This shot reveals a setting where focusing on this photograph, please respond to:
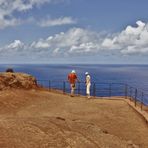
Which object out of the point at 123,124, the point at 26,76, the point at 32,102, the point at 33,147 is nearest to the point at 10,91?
the point at 32,102

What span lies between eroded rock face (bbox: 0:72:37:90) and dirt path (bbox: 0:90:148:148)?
0.97m

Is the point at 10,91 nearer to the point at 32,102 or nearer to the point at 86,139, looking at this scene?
the point at 32,102

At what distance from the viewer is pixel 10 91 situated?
27.5 metres

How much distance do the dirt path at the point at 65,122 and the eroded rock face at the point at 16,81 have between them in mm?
973

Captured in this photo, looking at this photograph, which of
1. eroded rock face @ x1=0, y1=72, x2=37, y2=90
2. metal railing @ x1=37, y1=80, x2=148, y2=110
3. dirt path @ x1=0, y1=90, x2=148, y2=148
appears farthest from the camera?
eroded rock face @ x1=0, y1=72, x2=37, y2=90

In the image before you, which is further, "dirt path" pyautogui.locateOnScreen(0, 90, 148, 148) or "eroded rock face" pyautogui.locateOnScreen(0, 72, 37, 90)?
"eroded rock face" pyautogui.locateOnScreen(0, 72, 37, 90)

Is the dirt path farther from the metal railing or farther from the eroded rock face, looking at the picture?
the metal railing

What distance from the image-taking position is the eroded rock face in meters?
29.0

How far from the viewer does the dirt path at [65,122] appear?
14.5 metres

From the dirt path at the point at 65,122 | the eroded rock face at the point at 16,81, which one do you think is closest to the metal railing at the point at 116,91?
the dirt path at the point at 65,122

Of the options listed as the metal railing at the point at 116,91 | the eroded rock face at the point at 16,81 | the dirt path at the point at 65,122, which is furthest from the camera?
the eroded rock face at the point at 16,81

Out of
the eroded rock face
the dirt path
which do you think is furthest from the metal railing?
the eroded rock face

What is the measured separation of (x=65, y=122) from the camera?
57.8 feet

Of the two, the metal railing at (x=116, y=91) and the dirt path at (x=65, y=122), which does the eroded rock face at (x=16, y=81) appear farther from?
the metal railing at (x=116, y=91)
